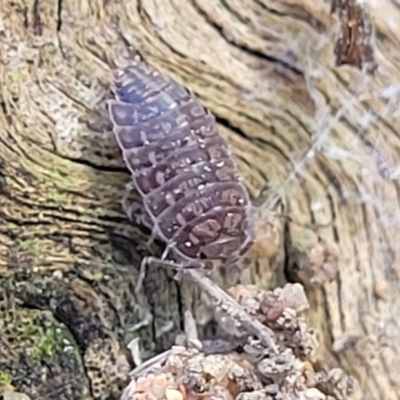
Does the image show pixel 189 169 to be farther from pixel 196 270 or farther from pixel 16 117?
pixel 16 117

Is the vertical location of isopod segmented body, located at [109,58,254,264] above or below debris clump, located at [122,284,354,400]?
above

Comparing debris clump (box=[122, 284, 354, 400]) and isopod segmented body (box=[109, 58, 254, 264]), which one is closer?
debris clump (box=[122, 284, 354, 400])

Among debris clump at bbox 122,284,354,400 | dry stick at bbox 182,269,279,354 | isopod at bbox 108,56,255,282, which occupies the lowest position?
debris clump at bbox 122,284,354,400

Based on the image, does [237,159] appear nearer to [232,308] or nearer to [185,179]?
[185,179]

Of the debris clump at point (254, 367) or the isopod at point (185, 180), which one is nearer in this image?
the debris clump at point (254, 367)

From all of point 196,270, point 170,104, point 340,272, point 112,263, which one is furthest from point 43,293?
point 340,272
